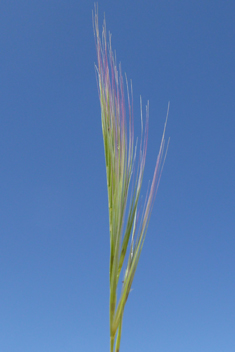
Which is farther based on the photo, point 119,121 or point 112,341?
point 119,121

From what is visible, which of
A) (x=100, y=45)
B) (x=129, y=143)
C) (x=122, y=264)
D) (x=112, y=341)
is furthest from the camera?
(x=100, y=45)

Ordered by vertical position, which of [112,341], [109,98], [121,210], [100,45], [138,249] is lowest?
[112,341]

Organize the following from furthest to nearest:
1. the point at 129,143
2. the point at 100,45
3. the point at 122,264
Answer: the point at 100,45 < the point at 129,143 < the point at 122,264

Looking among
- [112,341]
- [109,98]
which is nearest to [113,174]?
[109,98]

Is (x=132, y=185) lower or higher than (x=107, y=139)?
lower

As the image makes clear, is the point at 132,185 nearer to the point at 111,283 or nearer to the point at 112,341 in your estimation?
the point at 111,283

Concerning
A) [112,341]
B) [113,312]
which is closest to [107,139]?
[113,312]

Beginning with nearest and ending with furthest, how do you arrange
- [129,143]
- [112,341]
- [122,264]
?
1. [112,341]
2. [122,264]
3. [129,143]

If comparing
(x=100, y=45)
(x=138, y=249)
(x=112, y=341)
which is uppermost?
(x=100, y=45)

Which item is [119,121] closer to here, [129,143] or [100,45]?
[129,143]
